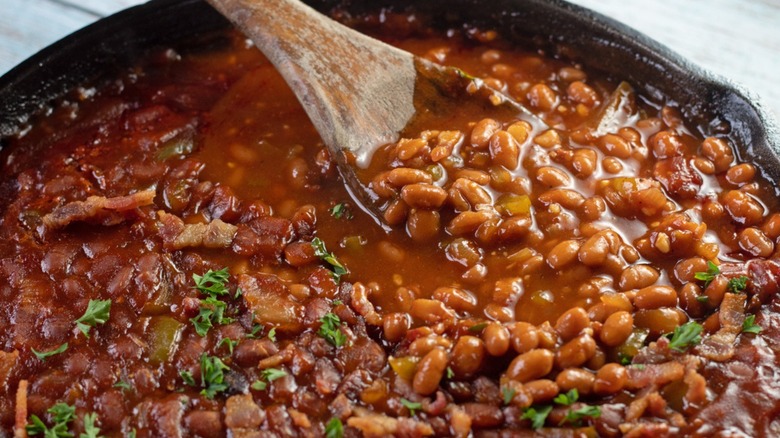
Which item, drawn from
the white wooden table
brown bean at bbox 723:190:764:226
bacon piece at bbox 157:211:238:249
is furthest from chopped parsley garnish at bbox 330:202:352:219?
the white wooden table

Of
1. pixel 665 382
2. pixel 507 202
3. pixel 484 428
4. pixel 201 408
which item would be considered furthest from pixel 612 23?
pixel 201 408

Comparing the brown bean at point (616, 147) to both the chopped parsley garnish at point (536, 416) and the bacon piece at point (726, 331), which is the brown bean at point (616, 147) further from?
the chopped parsley garnish at point (536, 416)

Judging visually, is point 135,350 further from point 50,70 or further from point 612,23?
point 612,23

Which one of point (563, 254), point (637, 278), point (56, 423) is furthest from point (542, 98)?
point (56, 423)

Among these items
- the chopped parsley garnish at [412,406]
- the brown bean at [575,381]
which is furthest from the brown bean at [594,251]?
the chopped parsley garnish at [412,406]

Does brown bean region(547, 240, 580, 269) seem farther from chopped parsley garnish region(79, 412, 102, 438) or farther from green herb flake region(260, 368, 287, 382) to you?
chopped parsley garnish region(79, 412, 102, 438)
